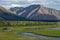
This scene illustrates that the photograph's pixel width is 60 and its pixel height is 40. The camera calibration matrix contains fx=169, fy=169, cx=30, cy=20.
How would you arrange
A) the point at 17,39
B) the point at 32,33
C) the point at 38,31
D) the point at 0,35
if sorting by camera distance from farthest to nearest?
the point at 38,31, the point at 32,33, the point at 0,35, the point at 17,39

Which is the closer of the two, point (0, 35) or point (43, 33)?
point (0, 35)

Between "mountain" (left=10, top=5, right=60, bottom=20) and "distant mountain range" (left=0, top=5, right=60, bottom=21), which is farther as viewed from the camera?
"mountain" (left=10, top=5, right=60, bottom=20)

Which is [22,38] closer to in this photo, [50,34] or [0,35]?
[0,35]

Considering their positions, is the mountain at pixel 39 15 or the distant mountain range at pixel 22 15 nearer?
the distant mountain range at pixel 22 15

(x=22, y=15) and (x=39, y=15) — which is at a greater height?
(x=22, y=15)

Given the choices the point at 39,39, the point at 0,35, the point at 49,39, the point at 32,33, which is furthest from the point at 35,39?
the point at 0,35

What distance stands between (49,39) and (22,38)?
426 cm

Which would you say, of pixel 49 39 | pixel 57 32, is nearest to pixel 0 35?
pixel 49 39

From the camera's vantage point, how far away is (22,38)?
87.6 ft

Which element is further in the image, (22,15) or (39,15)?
(39,15)

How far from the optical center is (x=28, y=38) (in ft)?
88.3

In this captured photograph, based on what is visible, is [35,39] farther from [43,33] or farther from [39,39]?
[43,33]

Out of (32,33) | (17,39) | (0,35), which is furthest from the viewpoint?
(32,33)

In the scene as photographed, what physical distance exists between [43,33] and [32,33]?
2.53 meters
